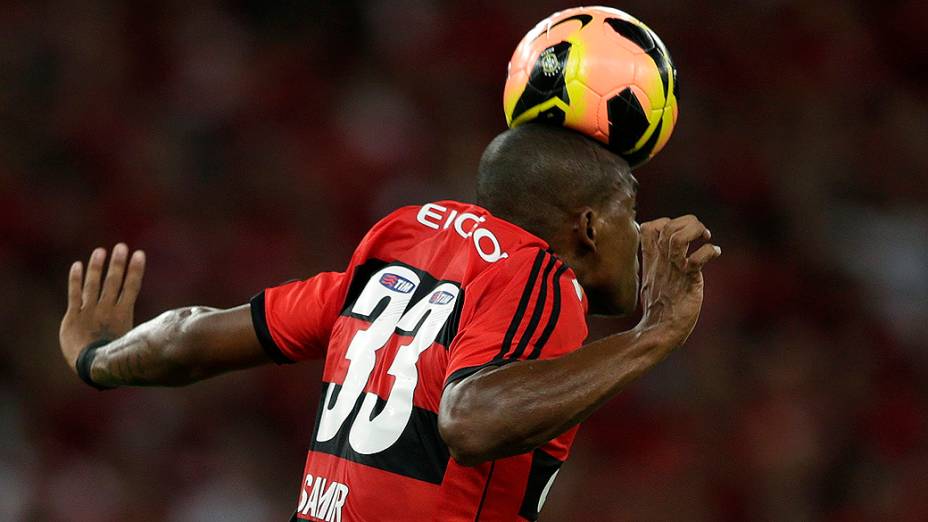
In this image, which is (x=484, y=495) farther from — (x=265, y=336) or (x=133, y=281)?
(x=133, y=281)

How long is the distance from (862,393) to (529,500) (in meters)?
4.69

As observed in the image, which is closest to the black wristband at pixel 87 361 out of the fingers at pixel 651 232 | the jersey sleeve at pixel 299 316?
the jersey sleeve at pixel 299 316

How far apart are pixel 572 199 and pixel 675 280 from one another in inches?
15.6

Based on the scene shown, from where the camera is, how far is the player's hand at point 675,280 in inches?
89.4

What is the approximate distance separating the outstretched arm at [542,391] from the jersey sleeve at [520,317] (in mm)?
48

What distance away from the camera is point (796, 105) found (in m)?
7.64

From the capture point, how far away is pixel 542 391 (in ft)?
6.90

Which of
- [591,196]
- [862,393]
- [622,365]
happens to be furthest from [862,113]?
[622,365]

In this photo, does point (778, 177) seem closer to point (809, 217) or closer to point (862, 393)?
point (809, 217)

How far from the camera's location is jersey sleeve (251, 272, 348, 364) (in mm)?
2760

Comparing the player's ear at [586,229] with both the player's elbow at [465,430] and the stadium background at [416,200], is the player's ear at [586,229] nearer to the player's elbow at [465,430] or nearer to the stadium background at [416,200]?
the player's elbow at [465,430]

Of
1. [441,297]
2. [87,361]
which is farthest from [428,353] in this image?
[87,361]

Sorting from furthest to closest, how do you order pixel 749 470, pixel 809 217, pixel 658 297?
1. pixel 809 217
2. pixel 749 470
3. pixel 658 297

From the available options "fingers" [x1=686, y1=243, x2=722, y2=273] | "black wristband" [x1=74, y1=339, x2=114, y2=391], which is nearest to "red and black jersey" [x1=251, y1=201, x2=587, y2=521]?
"fingers" [x1=686, y1=243, x2=722, y2=273]
